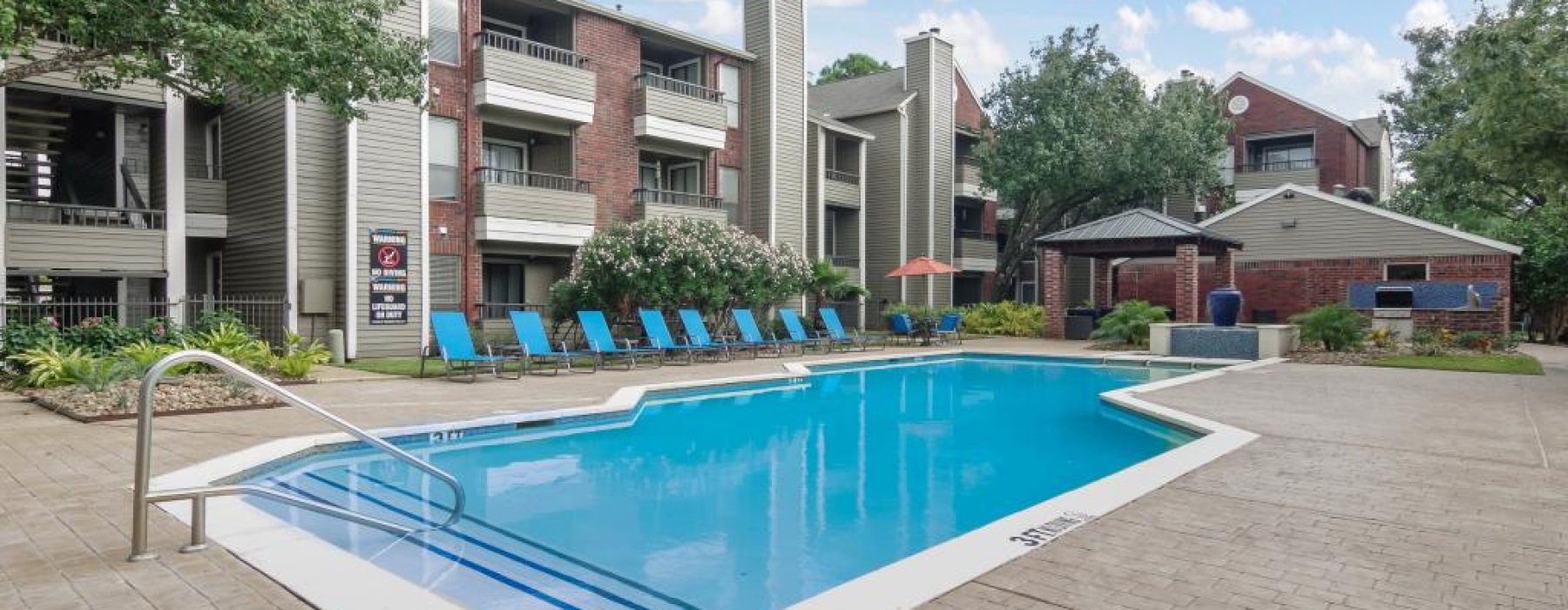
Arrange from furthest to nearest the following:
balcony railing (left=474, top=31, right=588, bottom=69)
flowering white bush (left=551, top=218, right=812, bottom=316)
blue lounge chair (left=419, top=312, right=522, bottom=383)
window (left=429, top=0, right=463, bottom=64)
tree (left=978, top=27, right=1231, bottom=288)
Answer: tree (left=978, top=27, right=1231, bottom=288), balcony railing (left=474, top=31, right=588, bottom=69), window (left=429, top=0, right=463, bottom=64), flowering white bush (left=551, top=218, right=812, bottom=316), blue lounge chair (left=419, top=312, right=522, bottom=383)

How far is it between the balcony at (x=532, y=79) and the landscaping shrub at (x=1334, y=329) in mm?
16305

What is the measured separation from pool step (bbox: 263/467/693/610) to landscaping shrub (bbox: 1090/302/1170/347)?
60.5ft

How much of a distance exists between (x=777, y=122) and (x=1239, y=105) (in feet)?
73.8

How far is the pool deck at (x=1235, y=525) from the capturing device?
3715 mm

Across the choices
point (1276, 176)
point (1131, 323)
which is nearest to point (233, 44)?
point (1131, 323)

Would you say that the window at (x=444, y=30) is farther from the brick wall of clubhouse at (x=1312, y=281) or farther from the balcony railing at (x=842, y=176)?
the brick wall of clubhouse at (x=1312, y=281)

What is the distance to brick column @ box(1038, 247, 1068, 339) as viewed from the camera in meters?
24.9

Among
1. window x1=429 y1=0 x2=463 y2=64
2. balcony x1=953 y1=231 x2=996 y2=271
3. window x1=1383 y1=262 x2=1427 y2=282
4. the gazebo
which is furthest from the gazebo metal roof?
window x1=429 y1=0 x2=463 y2=64

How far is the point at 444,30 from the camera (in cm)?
1845

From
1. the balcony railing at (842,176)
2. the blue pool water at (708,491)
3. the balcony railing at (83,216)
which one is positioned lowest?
the blue pool water at (708,491)

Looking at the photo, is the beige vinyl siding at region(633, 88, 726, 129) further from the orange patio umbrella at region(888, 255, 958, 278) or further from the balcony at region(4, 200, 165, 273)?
the balcony at region(4, 200, 165, 273)

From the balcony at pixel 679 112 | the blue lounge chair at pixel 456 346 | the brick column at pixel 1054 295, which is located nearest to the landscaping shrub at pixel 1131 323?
the brick column at pixel 1054 295

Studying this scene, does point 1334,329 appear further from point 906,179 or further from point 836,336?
point 906,179

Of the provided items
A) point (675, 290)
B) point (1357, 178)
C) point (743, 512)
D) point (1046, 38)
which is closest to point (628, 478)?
point (743, 512)
